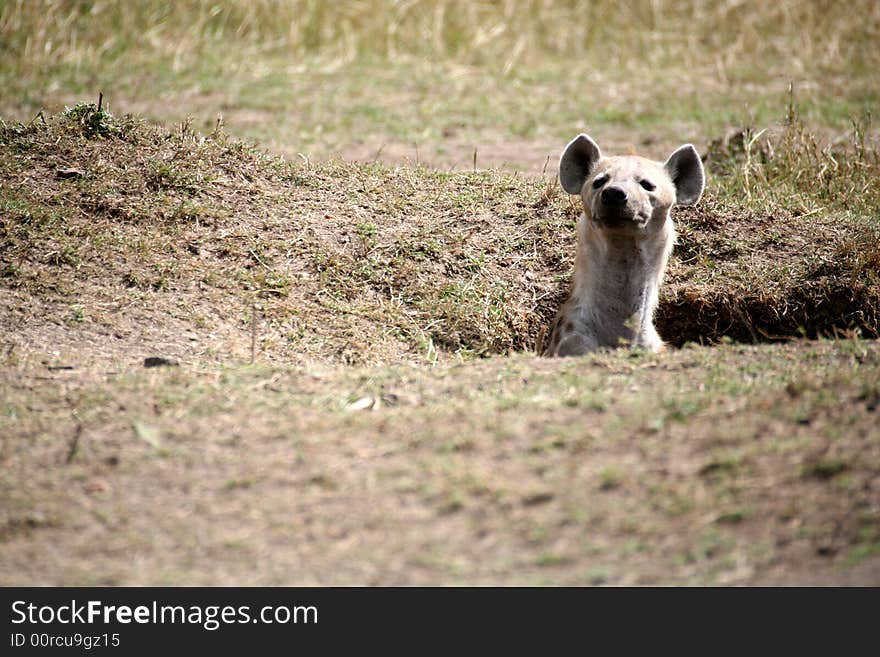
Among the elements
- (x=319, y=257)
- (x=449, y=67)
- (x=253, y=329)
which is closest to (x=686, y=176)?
(x=319, y=257)

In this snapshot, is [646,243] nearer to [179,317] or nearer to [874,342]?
[874,342]

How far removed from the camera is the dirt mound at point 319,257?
4.78 metres

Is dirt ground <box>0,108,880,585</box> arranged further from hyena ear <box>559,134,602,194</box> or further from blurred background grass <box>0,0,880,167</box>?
blurred background grass <box>0,0,880,167</box>

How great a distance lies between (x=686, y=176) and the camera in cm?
541

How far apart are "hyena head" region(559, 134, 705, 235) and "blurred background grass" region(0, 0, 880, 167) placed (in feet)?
7.22

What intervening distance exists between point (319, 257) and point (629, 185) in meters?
1.58

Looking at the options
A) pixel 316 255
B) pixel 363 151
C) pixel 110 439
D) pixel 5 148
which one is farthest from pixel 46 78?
pixel 110 439

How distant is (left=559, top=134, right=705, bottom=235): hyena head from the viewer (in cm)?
491

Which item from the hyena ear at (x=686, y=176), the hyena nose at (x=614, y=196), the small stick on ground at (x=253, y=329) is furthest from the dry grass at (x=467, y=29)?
the hyena nose at (x=614, y=196)

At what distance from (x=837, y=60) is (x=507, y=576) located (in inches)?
359

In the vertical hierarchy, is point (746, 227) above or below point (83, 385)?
above

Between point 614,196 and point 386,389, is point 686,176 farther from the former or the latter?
point 386,389

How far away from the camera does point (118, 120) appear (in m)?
5.89

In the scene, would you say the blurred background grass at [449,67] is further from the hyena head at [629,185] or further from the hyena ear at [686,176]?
the hyena ear at [686,176]
